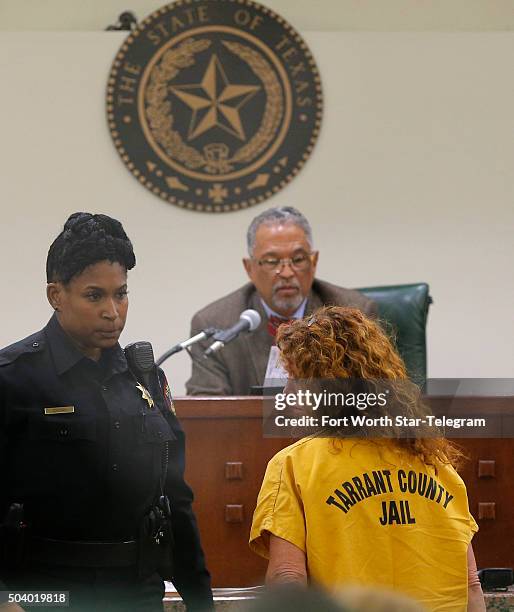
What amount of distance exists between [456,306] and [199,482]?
237 cm

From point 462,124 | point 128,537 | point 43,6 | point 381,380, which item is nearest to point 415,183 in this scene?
point 462,124

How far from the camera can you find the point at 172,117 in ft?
13.3

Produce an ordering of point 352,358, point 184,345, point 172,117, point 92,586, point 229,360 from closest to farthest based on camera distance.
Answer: point 92,586 < point 352,358 < point 184,345 < point 229,360 < point 172,117

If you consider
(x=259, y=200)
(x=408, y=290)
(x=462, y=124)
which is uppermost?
(x=462, y=124)

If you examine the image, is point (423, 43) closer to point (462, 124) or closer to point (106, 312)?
point (462, 124)

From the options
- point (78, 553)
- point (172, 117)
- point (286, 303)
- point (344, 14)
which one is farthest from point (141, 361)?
point (344, 14)

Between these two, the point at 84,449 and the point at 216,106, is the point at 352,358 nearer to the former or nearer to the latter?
the point at 84,449

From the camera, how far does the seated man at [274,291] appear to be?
9.00 ft

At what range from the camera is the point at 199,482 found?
6.52ft

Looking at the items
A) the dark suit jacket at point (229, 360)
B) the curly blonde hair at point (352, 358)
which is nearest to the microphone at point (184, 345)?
the dark suit jacket at point (229, 360)

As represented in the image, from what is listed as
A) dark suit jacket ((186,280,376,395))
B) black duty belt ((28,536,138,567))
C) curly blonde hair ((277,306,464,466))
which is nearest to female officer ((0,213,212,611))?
black duty belt ((28,536,138,567))

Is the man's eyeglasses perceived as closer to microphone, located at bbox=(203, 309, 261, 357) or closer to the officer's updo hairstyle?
microphone, located at bbox=(203, 309, 261, 357)

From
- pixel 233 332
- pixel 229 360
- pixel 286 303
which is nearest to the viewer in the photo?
pixel 233 332

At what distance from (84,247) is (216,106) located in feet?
9.36
